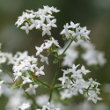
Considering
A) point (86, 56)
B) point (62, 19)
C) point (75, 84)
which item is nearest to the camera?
point (75, 84)

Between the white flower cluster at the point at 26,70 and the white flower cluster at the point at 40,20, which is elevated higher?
the white flower cluster at the point at 40,20

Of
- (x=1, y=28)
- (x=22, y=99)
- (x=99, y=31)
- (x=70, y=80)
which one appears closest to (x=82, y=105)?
(x=22, y=99)

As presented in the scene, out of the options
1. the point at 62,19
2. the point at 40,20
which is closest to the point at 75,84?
the point at 40,20

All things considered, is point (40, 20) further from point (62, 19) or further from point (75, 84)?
point (62, 19)

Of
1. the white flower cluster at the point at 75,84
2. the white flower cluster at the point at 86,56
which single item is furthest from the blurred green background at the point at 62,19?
the white flower cluster at the point at 75,84

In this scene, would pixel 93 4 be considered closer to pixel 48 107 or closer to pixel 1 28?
pixel 1 28

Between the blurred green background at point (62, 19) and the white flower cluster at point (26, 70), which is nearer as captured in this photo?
the white flower cluster at point (26, 70)

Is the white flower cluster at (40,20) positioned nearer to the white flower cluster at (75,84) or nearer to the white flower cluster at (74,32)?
the white flower cluster at (74,32)

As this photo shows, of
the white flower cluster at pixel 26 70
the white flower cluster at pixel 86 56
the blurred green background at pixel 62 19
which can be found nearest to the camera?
the white flower cluster at pixel 26 70
